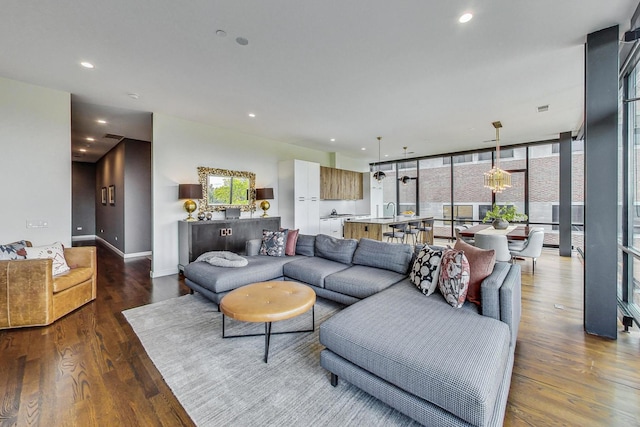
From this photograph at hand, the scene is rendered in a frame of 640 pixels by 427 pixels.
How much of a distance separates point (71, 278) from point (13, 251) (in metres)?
0.64

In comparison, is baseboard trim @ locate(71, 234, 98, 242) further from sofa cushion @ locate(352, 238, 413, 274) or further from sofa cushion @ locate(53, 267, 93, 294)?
A: sofa cushion @ locate(352, 238, 413, 274)

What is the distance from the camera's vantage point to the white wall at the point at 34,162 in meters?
3.41

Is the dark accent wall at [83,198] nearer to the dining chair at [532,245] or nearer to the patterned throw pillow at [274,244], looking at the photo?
the patterned throw pillow at [274,244]

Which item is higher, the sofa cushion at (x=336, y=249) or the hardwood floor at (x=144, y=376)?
the sofa cushion at (x=336, y=249)

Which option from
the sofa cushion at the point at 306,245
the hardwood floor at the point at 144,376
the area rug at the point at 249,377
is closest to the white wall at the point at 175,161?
the hardwood floor at the point at 144,376

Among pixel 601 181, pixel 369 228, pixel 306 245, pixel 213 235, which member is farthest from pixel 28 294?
pixel 601 181

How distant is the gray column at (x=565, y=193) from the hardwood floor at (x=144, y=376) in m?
3.77

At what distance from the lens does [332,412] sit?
1.64 metres

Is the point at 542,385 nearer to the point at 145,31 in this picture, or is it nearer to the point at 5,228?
the point at 145,31

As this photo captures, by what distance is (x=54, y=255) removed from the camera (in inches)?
129

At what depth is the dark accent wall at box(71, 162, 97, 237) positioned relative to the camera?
909cm

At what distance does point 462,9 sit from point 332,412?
3.17 meters

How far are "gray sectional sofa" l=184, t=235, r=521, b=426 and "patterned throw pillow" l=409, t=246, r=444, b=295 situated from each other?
0.07 metres

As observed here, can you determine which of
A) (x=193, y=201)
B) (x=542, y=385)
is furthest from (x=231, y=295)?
(x=193, y=201)
